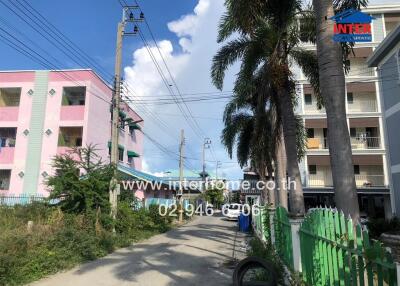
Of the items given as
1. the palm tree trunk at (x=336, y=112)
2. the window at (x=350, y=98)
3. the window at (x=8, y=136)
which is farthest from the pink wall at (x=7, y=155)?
the palm tree trunk at (x=336, y=112)

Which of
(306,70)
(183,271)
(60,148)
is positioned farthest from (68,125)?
(183,271)

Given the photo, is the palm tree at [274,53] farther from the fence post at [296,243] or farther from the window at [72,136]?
the window at [72,136]

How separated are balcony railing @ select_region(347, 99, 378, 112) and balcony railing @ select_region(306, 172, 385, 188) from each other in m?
6.10

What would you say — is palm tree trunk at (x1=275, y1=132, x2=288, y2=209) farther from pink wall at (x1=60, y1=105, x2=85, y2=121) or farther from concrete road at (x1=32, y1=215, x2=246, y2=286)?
pink wall at (x1=60, y1=105, x2=85, y2=121)

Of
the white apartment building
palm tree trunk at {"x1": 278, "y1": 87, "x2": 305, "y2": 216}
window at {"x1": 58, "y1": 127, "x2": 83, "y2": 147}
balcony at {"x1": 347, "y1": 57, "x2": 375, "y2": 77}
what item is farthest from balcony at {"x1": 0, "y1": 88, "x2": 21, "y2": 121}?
balcony at {"x1": 347, "y1": 57, "x2": 375, "y2": 77}

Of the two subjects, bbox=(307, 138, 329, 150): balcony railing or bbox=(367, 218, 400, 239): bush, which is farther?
bbox=(307, 138, 329, 150): balcony railing

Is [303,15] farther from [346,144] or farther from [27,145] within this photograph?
[27,145]

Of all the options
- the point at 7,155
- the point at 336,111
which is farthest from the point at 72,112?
the point at 336,111

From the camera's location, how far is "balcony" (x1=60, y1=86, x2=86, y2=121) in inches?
1241

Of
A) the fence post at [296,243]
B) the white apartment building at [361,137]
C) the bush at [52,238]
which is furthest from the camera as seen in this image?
the white apartment building at [361,137]

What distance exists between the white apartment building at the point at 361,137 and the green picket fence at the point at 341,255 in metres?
29.9

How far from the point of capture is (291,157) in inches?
485

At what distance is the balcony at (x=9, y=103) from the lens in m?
32.4

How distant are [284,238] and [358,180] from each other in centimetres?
2806
